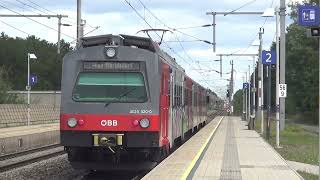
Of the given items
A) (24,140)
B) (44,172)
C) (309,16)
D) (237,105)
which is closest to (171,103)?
(44,172)

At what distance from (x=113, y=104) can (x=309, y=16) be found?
4.73 m

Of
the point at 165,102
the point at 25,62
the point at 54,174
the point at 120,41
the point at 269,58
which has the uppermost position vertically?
the point at 25,62

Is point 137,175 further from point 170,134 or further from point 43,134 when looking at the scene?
point 43,134

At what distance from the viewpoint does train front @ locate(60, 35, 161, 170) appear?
1408 centimetres

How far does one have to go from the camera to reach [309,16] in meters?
12.5

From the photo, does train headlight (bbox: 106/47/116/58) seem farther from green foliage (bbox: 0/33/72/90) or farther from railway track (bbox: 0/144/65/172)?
green foliage (bbox: 0/33/72/90)

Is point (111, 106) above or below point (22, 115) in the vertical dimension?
above

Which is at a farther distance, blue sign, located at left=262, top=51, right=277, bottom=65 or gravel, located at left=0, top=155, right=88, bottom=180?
blue sign, located at left=262, top=51, right=277, bottom=65

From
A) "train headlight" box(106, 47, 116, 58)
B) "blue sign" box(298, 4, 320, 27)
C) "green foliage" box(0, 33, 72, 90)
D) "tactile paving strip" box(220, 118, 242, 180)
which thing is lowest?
"tactile paving strip" box(220, 118, 242, 180)

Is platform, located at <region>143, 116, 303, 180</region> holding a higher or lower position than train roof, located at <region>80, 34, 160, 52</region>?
lower

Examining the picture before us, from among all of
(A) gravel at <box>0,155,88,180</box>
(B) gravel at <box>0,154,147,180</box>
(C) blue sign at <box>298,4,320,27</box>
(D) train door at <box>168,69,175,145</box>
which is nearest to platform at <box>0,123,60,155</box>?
(A) gravel at <box>0,155,88,180</box>

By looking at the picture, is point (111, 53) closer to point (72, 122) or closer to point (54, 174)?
point (72, 122)

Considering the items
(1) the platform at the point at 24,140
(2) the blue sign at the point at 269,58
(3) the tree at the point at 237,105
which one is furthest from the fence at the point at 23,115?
(3) the tree at the point at 237,105

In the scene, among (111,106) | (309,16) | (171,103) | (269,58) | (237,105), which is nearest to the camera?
(309,16)
